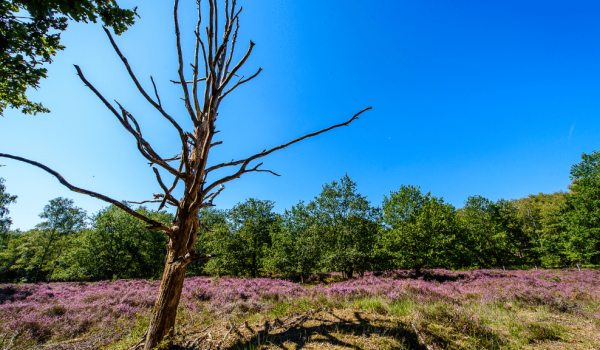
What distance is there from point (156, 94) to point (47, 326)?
885cm

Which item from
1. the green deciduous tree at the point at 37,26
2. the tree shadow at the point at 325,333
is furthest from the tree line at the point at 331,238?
the green deciduous tree at the point at 37,26

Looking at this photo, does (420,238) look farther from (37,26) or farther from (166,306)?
(37,26)

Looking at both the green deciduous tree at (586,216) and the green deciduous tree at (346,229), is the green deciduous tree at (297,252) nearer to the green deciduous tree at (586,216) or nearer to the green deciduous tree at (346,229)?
the green deciduous tree at (346,229)

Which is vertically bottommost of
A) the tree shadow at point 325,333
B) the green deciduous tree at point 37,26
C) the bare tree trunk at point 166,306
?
the tree shadow at point 325,333

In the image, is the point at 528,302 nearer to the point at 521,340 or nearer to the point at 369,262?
the point at 521,340

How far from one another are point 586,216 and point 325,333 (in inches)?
1368

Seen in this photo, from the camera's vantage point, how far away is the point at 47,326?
6133mm

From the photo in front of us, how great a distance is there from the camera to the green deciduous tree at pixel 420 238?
50.8 ft

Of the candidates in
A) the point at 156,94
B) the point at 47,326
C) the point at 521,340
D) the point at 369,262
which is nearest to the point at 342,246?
the point at 369,262

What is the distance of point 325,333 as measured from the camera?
3.44 meters

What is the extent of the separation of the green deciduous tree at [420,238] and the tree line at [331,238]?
0.07 metres

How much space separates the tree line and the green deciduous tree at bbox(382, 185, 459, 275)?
0.24 ft

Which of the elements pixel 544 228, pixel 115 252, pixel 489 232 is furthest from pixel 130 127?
pixel 544 228

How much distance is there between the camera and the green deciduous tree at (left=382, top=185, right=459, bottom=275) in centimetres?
1548
